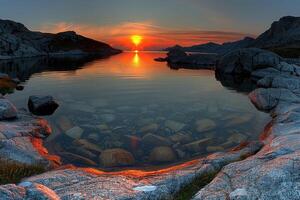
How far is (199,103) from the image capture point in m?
Answer: 41.8

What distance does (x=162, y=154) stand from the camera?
72.2 ft

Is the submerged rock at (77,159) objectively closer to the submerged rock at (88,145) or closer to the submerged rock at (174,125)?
the submerged rock at (88,145)

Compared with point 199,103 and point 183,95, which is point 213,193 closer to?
point 199,103

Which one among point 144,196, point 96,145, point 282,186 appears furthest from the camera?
point 96,145

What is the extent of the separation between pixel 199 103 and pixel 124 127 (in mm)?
16153

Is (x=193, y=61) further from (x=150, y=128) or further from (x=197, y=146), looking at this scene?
(x=197, y=146)

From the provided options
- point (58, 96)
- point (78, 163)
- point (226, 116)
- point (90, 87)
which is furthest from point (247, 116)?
point (90, 87)

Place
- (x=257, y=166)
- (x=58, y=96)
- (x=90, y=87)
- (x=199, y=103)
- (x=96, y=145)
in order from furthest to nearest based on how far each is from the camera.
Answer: (x=90, y=87) < (x=58, y=96) < (x=199, y=103) < (x=96, y=145) < (x=257, y=166)

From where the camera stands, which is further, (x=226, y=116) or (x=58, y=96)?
(x=58, y=96)

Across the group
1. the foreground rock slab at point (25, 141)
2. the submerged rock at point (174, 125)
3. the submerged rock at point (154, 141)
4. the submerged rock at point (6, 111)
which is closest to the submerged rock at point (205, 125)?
the submerged rock at point (174, 125)

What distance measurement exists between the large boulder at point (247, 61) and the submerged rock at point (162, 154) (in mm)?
58822

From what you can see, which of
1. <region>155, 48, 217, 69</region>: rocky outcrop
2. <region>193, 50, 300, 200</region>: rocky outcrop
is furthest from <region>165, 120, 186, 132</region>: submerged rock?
<region>155, 48, 217, 69</region>: rocky outcrop

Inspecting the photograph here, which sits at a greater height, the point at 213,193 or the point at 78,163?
the point at 213,193

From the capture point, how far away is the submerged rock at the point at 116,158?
20406mm
